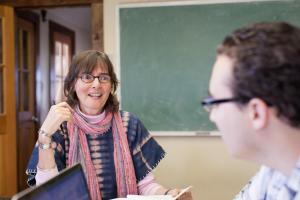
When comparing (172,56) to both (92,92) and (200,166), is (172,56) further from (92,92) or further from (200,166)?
(92,92)

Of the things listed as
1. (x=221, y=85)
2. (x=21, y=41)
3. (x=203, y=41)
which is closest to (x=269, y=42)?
(x=221, y=85)

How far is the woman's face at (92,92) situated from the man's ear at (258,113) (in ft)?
3.46

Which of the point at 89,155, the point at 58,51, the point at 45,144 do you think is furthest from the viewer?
the point at 58,51

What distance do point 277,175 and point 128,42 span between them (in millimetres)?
2280

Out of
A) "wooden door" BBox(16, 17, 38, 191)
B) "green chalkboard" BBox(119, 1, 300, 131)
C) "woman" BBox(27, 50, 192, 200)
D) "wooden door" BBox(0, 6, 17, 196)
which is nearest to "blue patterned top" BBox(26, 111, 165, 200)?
"woman" BBox(27, 50, 192, 200)

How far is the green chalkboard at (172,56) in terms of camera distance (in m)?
2.84

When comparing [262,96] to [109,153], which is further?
[109,153]

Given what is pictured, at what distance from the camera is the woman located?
1519 mm

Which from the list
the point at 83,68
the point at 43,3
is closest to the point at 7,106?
the point at 43,3

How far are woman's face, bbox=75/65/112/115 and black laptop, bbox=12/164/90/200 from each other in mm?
749

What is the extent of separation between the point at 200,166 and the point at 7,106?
179 centimetres

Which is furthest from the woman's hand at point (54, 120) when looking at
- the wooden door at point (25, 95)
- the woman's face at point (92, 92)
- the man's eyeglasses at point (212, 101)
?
the wooden door at point (25, 95)

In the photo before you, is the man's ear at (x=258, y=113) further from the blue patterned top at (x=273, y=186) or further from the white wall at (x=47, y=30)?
the white wall at (x=47, y=30)

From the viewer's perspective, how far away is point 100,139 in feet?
5.26
